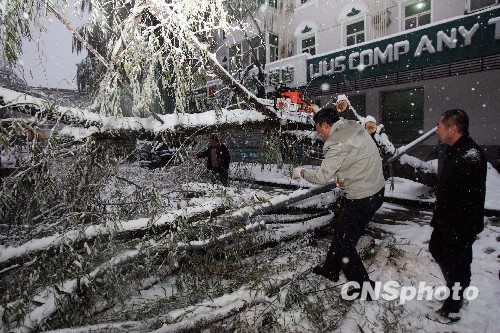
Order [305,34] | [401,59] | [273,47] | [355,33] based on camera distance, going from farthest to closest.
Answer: [273,47] → [305,34] → [355,33] → [401,59]

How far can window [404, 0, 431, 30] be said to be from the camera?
→ 12266 millimetres

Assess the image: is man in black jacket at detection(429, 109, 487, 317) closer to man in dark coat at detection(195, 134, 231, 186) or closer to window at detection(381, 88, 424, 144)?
man in dark coat at detection(195, 134, 231, 186)

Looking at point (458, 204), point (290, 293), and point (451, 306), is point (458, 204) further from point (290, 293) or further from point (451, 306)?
point (290, 293)

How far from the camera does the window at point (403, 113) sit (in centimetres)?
1266

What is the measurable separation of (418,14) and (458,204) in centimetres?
1321

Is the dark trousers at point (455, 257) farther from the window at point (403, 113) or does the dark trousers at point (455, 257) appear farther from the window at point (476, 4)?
the window at point (476, 4)

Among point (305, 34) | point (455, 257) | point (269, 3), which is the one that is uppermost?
point (269, 3)

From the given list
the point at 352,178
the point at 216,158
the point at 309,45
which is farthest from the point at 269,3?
the point at 352,178

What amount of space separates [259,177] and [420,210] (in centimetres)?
733

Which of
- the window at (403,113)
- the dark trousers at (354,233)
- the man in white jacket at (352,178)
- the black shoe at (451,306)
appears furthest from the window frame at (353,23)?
the black shoe at (451,306)

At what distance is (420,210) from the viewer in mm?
6578

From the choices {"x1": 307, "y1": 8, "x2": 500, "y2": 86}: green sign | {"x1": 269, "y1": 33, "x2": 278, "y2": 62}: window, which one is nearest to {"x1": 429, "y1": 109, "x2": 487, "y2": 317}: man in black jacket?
{"x1": 307, "y1": 8, "x2": 500, "y2": 86}: green sign

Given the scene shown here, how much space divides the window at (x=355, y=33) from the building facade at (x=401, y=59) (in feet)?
0.16

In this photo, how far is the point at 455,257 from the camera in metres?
2.75
